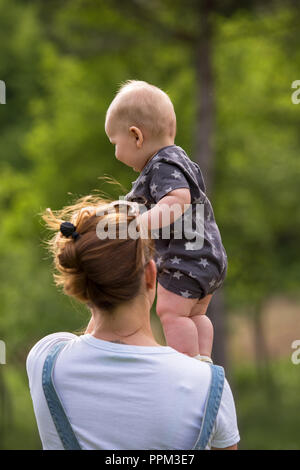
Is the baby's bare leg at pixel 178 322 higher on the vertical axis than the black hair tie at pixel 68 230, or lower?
lower

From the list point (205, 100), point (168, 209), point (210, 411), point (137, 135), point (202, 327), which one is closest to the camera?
point (210, 411)

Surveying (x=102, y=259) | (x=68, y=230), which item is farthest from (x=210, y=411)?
(x=68, y=230)

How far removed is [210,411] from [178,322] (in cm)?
80

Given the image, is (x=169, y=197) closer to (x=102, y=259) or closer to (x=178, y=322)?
(x=178, y=322)

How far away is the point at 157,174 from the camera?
2.40 meters

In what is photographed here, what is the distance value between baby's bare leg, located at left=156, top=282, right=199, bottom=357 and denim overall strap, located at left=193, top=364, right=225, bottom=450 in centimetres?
77

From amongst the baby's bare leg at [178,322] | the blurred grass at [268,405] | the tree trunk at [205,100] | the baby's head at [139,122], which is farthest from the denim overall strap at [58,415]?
the blurred grass at [268,405]

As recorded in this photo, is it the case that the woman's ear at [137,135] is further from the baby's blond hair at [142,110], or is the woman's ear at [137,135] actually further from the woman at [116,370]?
the woman at [116,370]

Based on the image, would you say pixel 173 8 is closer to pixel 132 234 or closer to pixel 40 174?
pixel 40 174

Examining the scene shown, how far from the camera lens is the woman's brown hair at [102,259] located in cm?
175

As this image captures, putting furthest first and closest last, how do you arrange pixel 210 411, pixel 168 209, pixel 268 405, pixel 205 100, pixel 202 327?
1. pixel 268 405
2. pixel 205 100
3. pixel 202 327
4. pixel 168 209
5. pixel 210 411

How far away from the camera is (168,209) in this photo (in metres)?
2.32

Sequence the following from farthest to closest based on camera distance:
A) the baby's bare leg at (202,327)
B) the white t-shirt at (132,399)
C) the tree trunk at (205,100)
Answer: the tree trunk at (205,100) → the baby's bare leg at (202,327) → the white t-shirt at (132,399)

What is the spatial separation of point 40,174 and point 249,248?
4.63 meters
